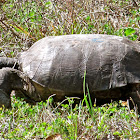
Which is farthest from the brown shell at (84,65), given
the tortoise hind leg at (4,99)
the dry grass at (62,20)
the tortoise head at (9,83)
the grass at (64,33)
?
the dry grass at (62,20)

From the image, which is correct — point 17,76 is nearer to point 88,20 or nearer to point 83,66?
point 83,66

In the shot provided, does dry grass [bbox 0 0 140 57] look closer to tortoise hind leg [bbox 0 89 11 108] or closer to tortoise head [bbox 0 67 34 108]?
tortoise head [bbox 0 67 34 108]

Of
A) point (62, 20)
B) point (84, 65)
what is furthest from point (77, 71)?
point (62, 20)

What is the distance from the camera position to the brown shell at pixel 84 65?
131 inches

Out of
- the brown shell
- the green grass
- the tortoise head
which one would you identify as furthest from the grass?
the brown shell

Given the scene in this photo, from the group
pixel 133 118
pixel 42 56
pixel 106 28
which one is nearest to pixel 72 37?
pixel 42 56

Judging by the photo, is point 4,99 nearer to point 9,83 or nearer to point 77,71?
point 9,83

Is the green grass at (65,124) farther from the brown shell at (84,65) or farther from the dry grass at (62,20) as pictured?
the dry grass at (62,20)

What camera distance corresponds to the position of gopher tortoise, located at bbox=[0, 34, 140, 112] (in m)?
3.34

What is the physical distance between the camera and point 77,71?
334 cm

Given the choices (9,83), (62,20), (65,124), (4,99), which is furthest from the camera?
(62,20)

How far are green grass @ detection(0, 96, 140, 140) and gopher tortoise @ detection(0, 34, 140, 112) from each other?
18 cm

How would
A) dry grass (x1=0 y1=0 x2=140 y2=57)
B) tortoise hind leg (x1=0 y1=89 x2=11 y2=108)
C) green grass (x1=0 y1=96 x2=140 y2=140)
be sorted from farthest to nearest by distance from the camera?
dry grass (x1=0 y1=0 x2=140 y2=57)
tortoise hind leg (x1=0 y1=89 x2=11 y2=108)
green grass (x1=0 y1=96 x2=140 y2=140)

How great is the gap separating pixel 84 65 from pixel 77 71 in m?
0.10
